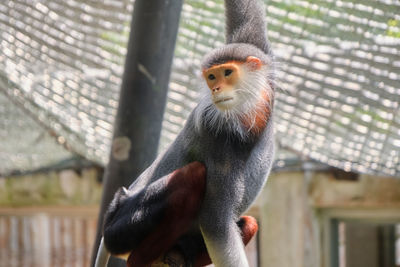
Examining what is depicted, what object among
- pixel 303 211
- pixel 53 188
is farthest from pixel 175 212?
pixel 53 188

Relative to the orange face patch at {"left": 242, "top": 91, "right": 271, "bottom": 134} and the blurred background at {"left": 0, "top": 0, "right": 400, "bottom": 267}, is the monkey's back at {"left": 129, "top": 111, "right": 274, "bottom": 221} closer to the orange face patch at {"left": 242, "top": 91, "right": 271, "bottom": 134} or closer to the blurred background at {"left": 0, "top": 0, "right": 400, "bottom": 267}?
the orange face patch at {"left": 242, "top": 91, "right": 271, "bottom": 134}

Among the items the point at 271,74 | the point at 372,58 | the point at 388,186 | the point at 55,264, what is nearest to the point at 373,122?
the point at 372,58

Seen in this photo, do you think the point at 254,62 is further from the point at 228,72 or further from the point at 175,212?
the point at 175,212

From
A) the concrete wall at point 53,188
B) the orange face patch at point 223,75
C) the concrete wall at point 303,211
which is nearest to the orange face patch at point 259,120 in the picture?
the orange face patch at point 223,75

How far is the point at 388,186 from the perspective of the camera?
10.6 ft

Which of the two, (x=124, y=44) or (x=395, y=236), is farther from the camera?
(x=395, y=236)

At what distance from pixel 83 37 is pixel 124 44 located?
0.20 m

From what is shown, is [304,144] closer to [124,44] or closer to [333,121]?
[333,121]

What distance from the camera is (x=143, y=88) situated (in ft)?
6.50

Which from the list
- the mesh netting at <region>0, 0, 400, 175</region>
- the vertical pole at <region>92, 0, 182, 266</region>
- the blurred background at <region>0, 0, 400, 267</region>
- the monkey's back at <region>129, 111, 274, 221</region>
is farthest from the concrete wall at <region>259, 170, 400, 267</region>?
the monkey's back at <region>129, 111, 274, 221</region>

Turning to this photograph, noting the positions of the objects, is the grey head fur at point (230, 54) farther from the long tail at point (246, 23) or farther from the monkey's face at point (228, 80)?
the long tail at point (246, 23)

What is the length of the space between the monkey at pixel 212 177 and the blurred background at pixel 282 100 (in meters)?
0.21

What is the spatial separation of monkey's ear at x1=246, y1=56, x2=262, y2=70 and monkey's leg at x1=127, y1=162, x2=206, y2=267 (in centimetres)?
32

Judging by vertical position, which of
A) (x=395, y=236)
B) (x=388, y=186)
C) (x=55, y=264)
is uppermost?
(x=388, y=186)
